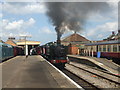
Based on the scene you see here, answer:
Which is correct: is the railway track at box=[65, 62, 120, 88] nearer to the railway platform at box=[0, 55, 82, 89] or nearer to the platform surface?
the railway platform at box=[0, 55, 82, 89]

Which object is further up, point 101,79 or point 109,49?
point 109,49

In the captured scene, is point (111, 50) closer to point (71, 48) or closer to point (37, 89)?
point (37, 89)

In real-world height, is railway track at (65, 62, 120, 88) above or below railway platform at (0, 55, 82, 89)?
below

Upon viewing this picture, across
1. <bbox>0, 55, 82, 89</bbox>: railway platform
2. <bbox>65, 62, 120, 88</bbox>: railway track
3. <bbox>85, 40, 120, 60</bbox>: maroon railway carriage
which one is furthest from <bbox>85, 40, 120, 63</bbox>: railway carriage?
<bbox>0, 55, 82, 89</bbox>: railway platform

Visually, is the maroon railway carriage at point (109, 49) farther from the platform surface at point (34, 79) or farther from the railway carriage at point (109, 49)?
the platform surface at point (34, 79)

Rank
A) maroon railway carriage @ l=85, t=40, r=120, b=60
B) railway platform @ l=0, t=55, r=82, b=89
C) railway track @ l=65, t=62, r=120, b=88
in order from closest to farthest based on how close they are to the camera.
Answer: railway platform @ l=0, t=55, r=82, b=89
railway track @ l=65, t=62, r=120, b=88
maroon railway carriage @ l=85, t=40, r=120, b=60

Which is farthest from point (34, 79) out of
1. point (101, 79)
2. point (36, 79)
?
point (101, 79)

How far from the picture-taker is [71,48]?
45.8 meters

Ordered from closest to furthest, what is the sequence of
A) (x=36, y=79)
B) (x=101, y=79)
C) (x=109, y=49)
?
1. (x=36, y=79)
2. (x=101, y=79)
3. (x=109, y=49)

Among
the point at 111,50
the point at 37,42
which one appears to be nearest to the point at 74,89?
the point at 111,50

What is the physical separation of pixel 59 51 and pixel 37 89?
34.8 ft

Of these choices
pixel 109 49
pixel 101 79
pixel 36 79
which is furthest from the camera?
pixel 109 49

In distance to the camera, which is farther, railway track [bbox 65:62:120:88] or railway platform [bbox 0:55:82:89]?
railway track [bbox 65:62:120:88]

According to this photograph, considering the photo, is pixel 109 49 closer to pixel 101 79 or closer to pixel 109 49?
pixel 109 49
